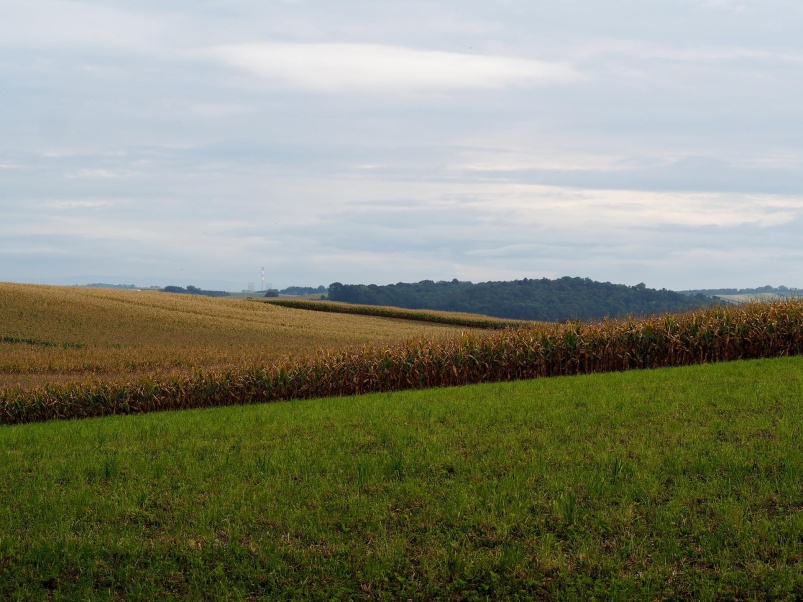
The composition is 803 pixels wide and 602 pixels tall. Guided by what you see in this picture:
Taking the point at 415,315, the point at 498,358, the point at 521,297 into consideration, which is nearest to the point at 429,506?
the point at 498,358

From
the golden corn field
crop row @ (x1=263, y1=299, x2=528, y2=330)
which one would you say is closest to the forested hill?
crop row @ (x1=263, y1=299, x2=528, y2=330)

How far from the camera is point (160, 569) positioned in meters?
8.54

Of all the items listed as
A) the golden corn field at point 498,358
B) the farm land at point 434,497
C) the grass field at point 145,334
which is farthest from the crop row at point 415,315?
the farm land at point 434,497

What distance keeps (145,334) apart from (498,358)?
2503cm

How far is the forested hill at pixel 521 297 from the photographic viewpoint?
9688cm

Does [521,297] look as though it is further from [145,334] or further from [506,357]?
[506,357]

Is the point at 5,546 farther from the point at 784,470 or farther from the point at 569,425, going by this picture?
the point at 784,470

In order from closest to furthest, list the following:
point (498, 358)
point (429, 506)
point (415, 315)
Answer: point (429, 506) → point (498, 358) → point (415, 315)

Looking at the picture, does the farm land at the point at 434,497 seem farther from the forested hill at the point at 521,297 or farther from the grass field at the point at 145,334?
the forested hill at the point at 521,297

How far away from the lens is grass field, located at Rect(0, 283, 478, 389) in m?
30.3

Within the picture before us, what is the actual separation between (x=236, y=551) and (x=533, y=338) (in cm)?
1647

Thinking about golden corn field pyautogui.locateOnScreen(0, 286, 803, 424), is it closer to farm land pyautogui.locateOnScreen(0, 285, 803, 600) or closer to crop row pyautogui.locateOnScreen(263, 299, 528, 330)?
farm land pyautogui.locateOnScreen(0, 285, 803, 600)

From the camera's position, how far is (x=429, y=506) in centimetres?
981

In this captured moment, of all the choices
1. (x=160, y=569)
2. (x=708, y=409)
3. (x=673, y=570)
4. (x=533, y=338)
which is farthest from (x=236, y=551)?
(x=533, y=338)
